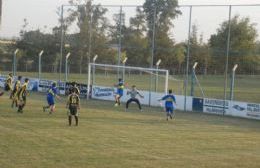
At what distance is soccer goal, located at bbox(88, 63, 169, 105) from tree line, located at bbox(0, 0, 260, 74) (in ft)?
3.80

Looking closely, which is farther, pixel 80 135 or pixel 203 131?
pixel 203 131

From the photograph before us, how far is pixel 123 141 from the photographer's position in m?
17.7

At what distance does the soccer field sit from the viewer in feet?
46.5

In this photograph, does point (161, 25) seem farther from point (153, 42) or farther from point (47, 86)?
point (47, 86)

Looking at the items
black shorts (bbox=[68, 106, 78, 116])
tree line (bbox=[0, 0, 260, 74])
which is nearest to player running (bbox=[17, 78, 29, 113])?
black shorts (bbox=[68, 106, 78, 116])

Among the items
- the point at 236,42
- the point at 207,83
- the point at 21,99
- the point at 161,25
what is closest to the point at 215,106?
the point at 236,42

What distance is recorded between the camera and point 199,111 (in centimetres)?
3131

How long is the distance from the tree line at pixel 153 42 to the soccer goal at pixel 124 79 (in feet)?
3.80

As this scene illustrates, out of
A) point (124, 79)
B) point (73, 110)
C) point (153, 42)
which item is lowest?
point (73, 110)

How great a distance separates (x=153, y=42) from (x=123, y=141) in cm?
1966

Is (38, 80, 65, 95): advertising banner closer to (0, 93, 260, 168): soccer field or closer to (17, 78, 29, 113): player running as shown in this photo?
(0, 93, 260, 168): soccer field

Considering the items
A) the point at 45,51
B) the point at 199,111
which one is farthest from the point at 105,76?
the point at 45,51

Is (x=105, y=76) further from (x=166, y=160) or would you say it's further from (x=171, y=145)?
(x=166, y=160)

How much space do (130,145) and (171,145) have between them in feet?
4.55
